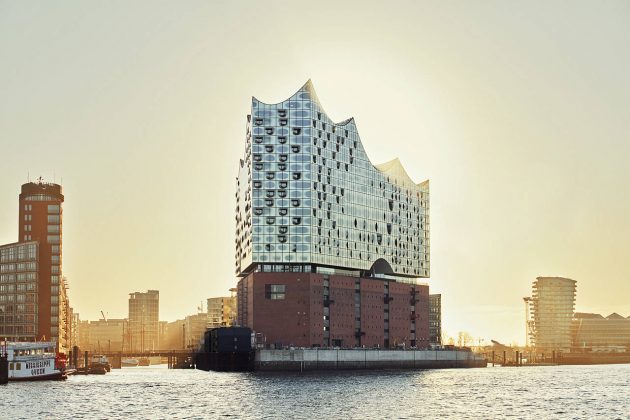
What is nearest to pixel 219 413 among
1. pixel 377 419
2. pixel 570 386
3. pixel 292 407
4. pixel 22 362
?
pixel 292 407

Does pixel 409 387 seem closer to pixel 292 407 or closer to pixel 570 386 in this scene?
pixel 570 386

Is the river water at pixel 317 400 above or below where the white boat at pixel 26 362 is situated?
below

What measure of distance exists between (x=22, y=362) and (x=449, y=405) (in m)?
82.9

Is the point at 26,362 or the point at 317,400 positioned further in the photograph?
the point at 26,362

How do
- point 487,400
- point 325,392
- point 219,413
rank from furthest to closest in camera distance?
1. point 325,392
2. point 487,400
3. point 219,413

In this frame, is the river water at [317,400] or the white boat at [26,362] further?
the white boat at [26,362]

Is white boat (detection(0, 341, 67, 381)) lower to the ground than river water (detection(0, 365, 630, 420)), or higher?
higher

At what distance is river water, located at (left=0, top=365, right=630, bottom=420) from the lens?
125125 millimetres

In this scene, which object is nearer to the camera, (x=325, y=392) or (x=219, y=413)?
(x=219, y=413)

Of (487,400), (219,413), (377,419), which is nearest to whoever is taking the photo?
Answer: (377,419)

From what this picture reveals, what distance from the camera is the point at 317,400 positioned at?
143 metres

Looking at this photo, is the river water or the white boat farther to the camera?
the white boat

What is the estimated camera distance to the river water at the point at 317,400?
125125mm

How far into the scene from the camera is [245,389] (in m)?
169
